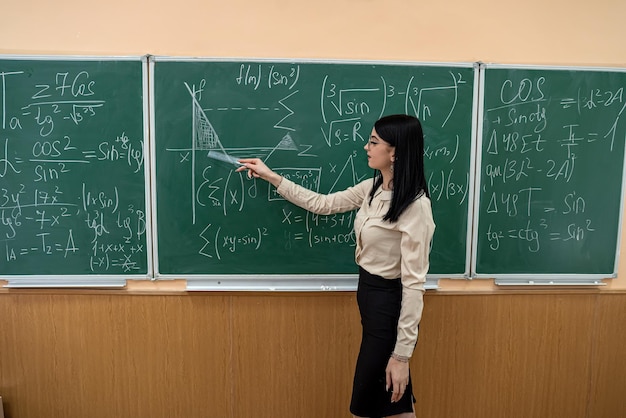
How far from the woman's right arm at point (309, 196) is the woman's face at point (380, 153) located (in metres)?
0.38

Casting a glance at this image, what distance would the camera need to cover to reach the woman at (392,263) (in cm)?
185

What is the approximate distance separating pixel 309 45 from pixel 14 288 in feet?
7.70

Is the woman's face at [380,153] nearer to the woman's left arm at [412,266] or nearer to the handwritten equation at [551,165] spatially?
the woman's left arm at [412,266]

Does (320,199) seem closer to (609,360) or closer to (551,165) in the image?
(551,165)

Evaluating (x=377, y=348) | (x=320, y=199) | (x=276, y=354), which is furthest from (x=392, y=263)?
(x=276, y=354)

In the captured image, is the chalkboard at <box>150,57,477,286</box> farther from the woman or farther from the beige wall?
the woman

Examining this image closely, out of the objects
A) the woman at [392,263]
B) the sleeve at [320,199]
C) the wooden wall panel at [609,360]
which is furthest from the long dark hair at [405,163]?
the wooden wall panel at [609,360]

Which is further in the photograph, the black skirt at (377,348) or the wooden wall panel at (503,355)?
the wooden wall panel at (503,355)

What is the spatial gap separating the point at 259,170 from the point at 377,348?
115 centimetres

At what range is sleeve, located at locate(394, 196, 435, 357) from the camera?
1.84m

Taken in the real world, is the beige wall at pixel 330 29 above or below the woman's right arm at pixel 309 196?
above

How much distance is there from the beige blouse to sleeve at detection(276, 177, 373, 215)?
256 millimetres

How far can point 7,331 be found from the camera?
8.53 feet

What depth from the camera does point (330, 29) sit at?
2520 millimetres
